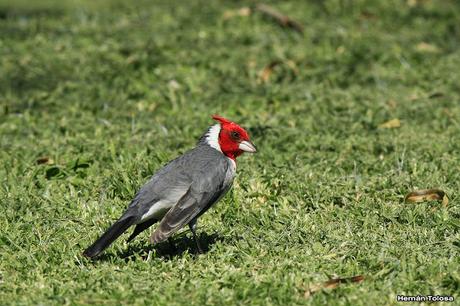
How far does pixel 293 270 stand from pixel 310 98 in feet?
14.0

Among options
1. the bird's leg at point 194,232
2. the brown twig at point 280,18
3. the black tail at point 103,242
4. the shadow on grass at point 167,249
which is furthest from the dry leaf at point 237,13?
the black tail at point 103,242

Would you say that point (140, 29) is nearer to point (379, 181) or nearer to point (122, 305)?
point (379, 181)

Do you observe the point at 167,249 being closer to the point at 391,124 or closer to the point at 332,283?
the point at 332,283

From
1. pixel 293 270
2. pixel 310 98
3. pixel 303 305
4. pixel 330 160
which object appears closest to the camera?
pixel 303 305

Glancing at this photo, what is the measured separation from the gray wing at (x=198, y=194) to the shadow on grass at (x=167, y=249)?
0.26 m

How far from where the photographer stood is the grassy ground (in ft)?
17.5

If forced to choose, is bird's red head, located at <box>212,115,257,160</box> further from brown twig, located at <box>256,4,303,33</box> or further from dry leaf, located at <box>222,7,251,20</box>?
dry leaf, located at <box>222,7,251,20</box>

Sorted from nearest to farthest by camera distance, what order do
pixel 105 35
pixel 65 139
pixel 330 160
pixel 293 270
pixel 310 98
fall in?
pixel 293 270 < pixel 330 160 < pixel 65 139 < pixel 310 98 < pixel 105 35

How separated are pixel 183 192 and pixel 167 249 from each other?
0.48 m

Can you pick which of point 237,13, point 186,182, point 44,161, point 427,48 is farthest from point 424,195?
point 237,13

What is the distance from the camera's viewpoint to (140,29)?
11.5 meters

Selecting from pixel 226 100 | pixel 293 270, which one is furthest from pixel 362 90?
pixel 293 270

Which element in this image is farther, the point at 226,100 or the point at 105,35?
the point at 105,35

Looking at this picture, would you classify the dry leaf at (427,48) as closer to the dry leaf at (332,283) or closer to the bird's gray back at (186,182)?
the bird's gray back at (186,182)
